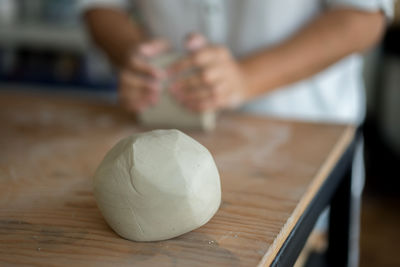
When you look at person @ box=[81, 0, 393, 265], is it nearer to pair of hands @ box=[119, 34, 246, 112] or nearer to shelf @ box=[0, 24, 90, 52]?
pair of hands @ box=[119, 34, 246, 112]

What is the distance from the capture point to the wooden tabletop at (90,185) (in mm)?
513

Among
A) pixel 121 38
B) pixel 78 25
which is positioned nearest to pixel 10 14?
pixel 78 25

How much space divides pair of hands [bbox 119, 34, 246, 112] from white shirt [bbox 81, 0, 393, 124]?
18 centimetres

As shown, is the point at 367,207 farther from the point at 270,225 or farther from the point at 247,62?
the point at 270,225

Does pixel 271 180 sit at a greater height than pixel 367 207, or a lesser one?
greater

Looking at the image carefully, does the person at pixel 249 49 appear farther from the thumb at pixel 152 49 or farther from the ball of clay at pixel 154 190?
the ball of clay at pixel 154 190

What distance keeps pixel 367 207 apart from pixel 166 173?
5.99 feet

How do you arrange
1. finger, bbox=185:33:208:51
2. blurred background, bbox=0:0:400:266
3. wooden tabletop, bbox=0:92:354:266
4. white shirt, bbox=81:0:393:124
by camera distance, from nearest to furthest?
wooden tabletop, bbox=0:92:354:266 → finger, bbox=185:33:208:51 → white shirt, bbox=81:0:393:124 → blurred background, bbox=0:0:400:266

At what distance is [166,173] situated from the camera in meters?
0.53

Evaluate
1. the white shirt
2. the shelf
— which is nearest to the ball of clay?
the white shirt

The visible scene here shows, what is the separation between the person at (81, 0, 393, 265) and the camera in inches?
37.0

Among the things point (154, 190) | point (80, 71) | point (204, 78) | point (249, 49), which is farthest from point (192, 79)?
point (80, 71)

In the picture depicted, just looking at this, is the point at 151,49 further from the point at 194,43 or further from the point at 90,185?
the point at 90,185

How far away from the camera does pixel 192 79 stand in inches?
36.6
